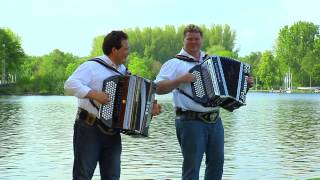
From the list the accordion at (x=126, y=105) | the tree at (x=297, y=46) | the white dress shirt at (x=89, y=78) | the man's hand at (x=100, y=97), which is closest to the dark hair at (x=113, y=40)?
the white dress shirt at (x=89, y=78)

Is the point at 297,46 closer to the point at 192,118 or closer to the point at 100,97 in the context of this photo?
the point at 192,118

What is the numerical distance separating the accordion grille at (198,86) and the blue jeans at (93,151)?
3.27ft

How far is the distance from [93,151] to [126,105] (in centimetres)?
59

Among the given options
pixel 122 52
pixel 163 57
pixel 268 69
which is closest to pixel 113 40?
pixel 122 52

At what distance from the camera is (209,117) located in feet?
24.6

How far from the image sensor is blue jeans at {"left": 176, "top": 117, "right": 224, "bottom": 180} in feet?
24.5

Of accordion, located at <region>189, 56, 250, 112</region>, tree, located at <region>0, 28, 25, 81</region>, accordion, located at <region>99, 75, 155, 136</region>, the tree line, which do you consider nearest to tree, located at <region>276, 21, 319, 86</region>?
the tree line

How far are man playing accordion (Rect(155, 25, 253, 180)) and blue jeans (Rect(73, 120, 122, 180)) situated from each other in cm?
83

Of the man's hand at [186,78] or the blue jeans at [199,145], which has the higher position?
the man's hand at [186,78]

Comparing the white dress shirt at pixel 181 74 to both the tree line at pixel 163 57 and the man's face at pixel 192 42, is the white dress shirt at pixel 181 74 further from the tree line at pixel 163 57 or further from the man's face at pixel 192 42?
the tree line at pixel 163 57

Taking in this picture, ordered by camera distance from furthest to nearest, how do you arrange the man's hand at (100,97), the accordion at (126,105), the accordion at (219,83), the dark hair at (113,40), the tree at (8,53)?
the tree at (8,53)
the accordion at (219,83)
the dark hair at (113,40)
the accordion at (126,105)
the man's hand at (100,97)

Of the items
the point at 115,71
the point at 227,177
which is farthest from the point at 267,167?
the point at 115,71

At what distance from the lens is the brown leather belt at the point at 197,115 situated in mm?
7446

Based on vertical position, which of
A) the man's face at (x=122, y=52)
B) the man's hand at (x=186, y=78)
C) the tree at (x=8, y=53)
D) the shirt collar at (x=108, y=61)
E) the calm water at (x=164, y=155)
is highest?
the tree at (x=8, y=53)
